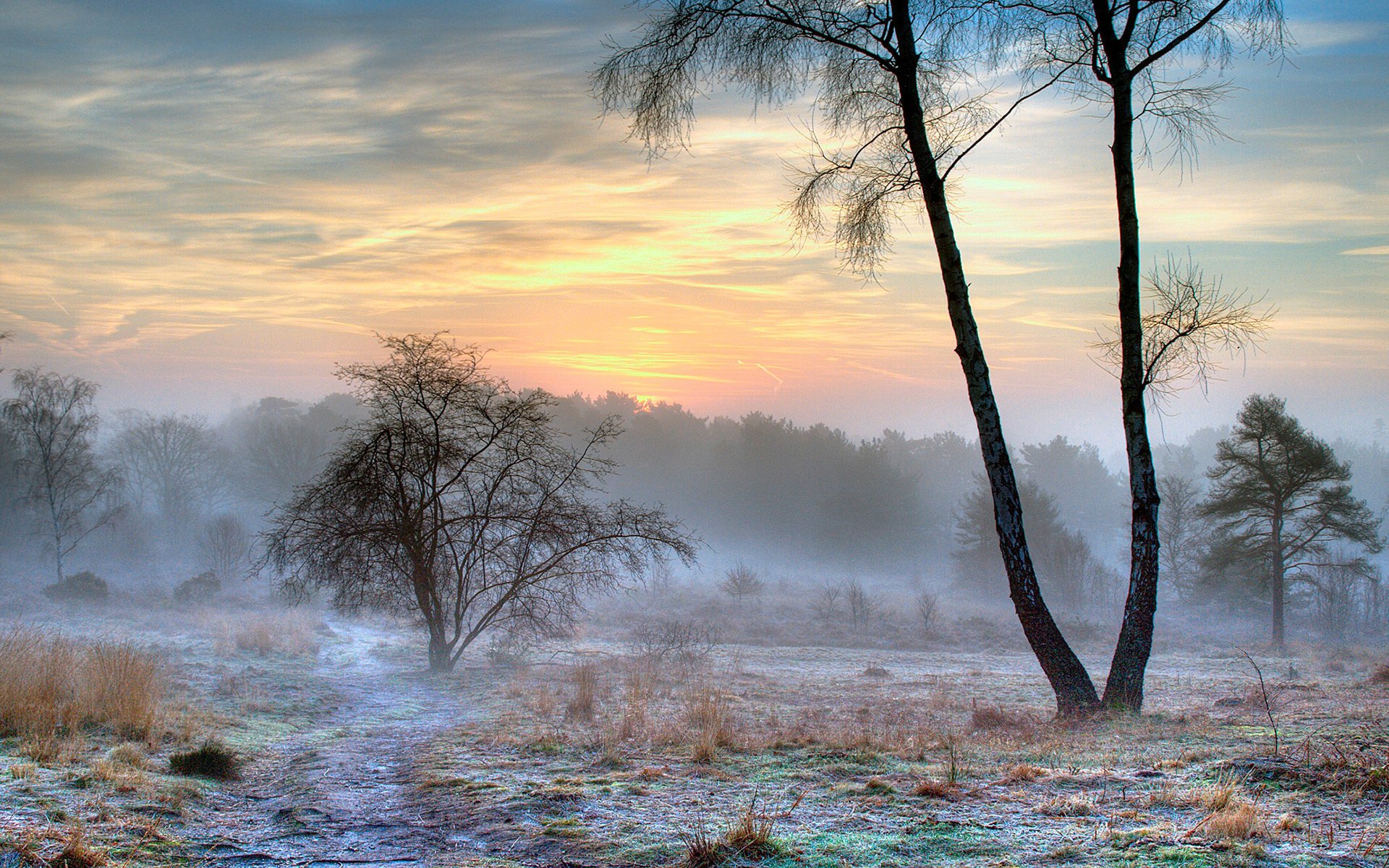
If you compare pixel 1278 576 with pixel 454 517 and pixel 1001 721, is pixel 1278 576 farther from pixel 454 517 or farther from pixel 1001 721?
pixel 454 517

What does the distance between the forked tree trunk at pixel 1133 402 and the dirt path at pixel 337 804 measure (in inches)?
270

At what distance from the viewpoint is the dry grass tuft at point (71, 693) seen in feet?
19.9

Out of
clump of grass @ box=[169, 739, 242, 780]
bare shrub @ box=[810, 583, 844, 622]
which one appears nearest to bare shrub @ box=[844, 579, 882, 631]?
bare shrub @ box=[810, 583, 844, 622]

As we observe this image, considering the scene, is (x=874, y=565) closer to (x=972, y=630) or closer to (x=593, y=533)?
(x=972, y=630)

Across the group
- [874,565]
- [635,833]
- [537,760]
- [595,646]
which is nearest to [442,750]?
[537,760]

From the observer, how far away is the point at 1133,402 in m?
8.19

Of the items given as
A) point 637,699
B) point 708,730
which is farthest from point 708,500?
point 708,730

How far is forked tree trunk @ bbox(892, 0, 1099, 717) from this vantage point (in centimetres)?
788

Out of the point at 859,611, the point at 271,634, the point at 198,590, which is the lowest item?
the point at 198,590

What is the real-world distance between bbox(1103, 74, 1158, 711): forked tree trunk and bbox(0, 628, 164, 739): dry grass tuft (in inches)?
360

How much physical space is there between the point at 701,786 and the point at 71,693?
A: 6180 mm

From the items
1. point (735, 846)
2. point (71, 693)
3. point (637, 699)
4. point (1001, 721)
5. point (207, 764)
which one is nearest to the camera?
point (735, 846)

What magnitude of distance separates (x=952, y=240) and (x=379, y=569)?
10404 mm

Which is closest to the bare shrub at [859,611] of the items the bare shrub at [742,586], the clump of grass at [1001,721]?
the bare shrub at [742,586]
